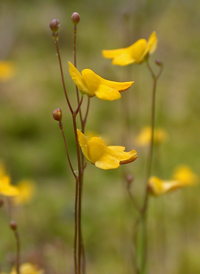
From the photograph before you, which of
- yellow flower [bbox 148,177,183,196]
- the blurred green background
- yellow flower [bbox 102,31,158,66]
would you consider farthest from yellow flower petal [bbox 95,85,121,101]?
the blurred green background

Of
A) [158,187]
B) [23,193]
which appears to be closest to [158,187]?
[158,187]

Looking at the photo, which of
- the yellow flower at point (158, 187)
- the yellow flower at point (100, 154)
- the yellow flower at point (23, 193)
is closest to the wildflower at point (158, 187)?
the yellow flower at point (158, 187)

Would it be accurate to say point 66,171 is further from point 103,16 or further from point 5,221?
point 103,16

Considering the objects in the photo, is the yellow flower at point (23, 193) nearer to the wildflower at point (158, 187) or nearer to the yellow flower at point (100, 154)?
the wildflower at point (158, 187)

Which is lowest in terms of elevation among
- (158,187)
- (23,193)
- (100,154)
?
(23,193)

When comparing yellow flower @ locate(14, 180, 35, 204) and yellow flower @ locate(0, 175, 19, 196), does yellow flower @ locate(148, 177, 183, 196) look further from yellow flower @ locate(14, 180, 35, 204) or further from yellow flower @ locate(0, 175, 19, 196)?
yellow flower @ locate(14, 180, 35, 204)

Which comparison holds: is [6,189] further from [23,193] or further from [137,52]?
[23,193]

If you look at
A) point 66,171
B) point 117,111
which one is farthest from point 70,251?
point 117,111
